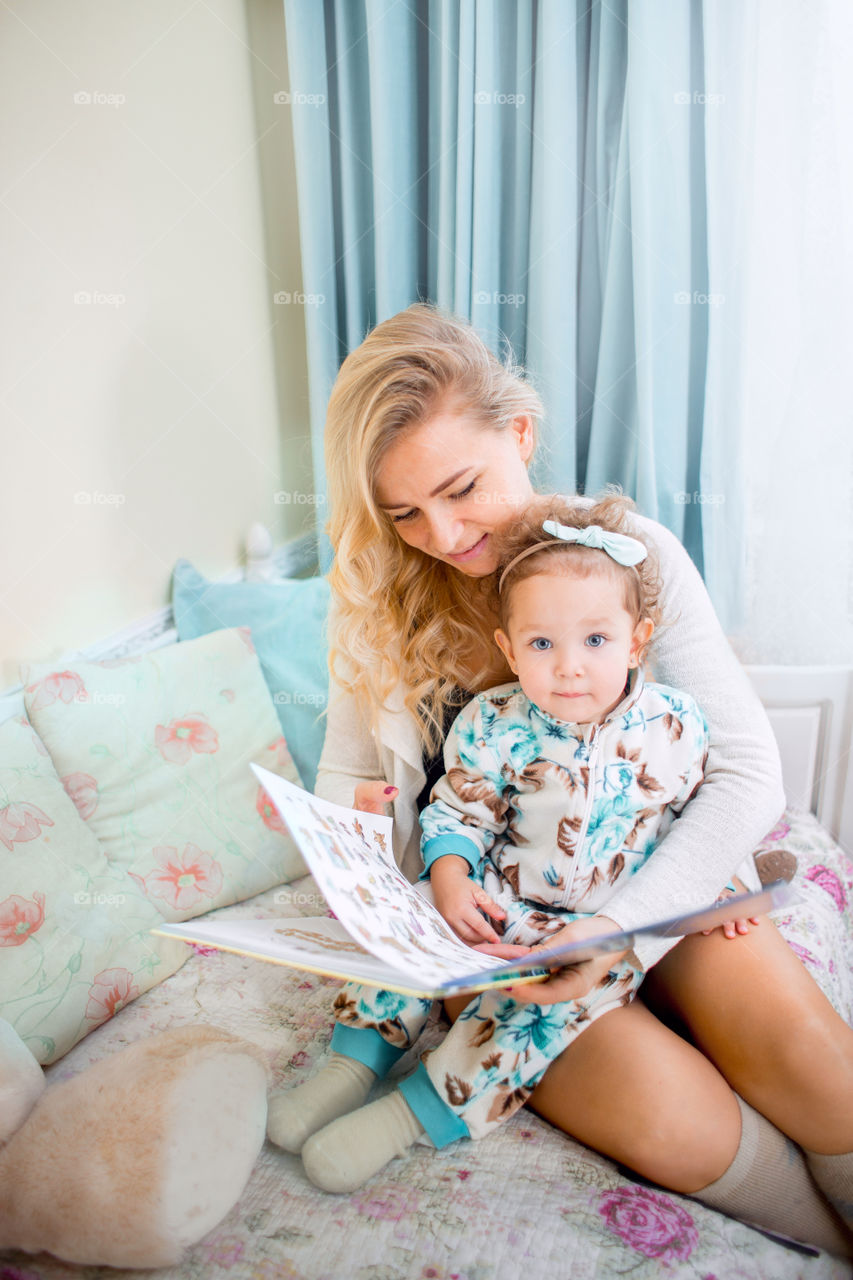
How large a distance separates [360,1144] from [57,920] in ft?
1.61

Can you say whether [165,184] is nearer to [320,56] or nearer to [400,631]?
[320,56]

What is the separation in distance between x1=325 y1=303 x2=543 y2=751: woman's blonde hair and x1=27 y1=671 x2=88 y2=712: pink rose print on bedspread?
1.27 feet

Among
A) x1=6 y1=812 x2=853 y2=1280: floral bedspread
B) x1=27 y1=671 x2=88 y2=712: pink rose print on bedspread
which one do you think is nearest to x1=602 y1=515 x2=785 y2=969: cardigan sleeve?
x1=6 y1=812 x2=853 y2=1280: floral bedspread

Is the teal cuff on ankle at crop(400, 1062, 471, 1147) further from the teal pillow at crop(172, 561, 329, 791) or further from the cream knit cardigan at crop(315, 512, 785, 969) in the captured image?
the teal pillow at crop(172, 561, 329, 791)

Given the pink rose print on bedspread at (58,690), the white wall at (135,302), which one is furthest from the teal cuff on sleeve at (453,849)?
the white wall at (135,302)

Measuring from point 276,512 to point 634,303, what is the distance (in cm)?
95

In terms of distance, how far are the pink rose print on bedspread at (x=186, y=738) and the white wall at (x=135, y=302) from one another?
0.23 meters

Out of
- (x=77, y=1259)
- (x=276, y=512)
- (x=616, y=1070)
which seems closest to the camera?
(x=77, y=1259)

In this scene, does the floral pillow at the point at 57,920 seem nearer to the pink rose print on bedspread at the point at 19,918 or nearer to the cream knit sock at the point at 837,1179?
the pink rose print on bedspread at the point at 19,918

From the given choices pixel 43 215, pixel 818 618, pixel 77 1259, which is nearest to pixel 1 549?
pixel 43 215

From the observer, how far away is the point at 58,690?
130cm

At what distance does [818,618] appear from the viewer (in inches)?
70.5

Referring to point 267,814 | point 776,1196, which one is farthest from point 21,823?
point 776,1196

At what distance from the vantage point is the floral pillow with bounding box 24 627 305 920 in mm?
1299
